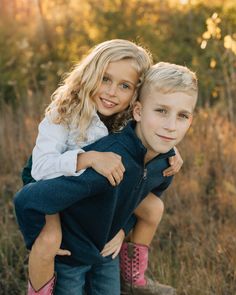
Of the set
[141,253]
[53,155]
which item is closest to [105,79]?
[53,155]

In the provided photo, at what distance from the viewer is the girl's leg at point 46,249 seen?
2545 mm

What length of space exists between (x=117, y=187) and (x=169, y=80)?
1.73 ft

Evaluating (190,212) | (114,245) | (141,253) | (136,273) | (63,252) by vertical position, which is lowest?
(190,212)

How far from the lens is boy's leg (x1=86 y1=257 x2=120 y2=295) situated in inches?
118

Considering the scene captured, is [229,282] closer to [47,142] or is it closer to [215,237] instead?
[215,237]

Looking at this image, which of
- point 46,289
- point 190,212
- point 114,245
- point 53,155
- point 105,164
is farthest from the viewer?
point 190,212

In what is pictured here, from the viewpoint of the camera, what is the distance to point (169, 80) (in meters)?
2.54

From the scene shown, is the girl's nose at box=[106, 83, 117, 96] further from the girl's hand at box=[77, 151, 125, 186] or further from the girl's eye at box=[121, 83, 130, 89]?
the girl's hand at box=[77, 151, 125, 186]

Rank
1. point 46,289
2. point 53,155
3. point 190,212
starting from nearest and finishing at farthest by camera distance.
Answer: point 53,155 < point 46,289 < point 190,212

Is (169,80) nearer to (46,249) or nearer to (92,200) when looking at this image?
(92,200)

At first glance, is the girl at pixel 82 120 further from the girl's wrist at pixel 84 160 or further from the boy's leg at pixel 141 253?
the boy's leg at pixel 141 253

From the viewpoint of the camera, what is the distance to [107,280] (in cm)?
299

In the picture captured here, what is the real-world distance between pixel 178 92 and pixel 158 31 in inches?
224

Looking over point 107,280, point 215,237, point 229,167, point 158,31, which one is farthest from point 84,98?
point 158,31
